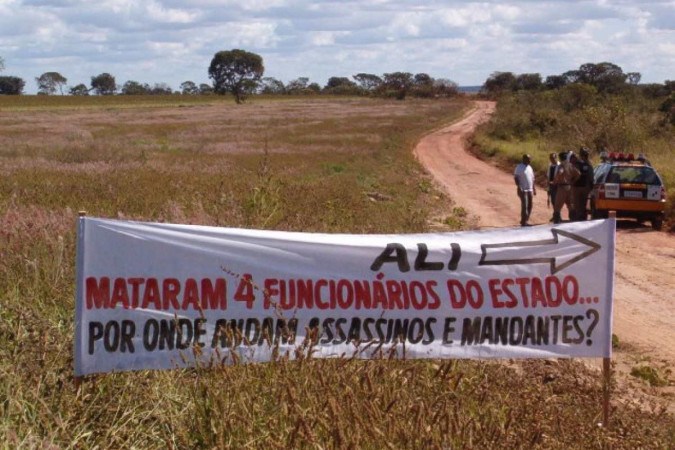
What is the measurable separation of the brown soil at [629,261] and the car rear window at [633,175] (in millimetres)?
998

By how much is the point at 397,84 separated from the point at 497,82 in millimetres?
22848

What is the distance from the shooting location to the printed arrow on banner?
18.0 feet

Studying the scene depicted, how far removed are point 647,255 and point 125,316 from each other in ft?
40.0

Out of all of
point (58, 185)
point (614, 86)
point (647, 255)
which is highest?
point (614, 86)

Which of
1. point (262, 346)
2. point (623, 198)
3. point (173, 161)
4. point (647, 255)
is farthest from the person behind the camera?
point (173, 161)

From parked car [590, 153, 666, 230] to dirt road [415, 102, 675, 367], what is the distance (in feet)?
1.21

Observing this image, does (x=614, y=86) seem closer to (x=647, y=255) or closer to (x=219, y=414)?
(x=647, y=255)

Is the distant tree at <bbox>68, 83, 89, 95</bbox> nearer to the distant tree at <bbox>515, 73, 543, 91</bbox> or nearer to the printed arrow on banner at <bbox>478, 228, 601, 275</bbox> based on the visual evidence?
the distant tree at <bbox>515, 73, 543, 91</bbox>

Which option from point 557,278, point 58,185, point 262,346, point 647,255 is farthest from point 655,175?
point 262,346

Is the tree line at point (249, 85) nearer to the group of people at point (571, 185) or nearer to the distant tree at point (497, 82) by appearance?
the distant tree at point (497, 82)

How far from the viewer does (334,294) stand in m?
5.30

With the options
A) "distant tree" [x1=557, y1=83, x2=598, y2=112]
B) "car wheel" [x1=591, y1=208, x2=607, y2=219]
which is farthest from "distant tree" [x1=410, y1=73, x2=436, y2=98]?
"car wheel" [x1=591, y1=208, x2=607, y2=219]

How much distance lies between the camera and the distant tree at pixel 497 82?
132050 millimetres

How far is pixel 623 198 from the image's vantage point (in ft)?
61.2
